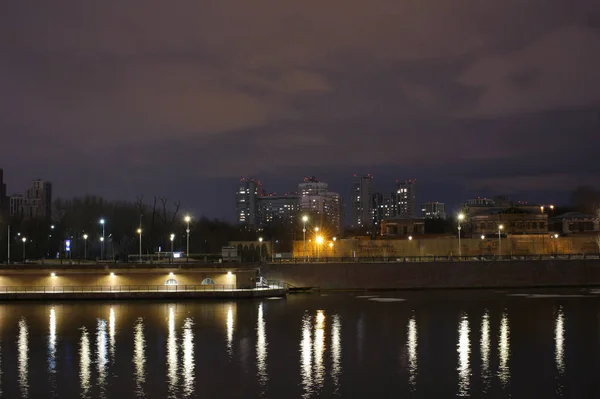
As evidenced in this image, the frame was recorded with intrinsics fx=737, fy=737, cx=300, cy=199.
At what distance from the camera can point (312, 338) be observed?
41.7m

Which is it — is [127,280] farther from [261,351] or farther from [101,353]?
[261,351]

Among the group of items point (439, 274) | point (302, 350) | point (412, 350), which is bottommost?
point (412, 350)

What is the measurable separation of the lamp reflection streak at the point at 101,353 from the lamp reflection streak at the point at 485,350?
1517 cm

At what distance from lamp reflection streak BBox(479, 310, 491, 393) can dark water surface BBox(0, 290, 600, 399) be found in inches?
3.0

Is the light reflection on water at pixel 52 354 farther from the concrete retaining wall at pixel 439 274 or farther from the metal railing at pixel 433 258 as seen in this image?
the metal railing at pixel 433 258

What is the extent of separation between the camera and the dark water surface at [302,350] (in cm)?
2905

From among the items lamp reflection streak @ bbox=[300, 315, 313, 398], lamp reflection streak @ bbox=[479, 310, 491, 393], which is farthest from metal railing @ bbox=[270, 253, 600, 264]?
lamp reflection streak @ bbox=[300, 315, 313, 398]

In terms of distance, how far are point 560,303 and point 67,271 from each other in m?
42.9

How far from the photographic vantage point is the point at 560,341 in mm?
40531

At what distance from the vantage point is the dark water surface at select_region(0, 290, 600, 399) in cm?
2905

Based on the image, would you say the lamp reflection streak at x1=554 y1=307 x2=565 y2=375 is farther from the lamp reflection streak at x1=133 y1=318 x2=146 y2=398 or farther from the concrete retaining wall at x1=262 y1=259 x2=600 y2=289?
the concrete retaining wall at x1=262 y1=259 x2=600 y2=289

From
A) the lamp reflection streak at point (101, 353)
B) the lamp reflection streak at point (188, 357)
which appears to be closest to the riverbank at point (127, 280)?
the lamp reflection streak at point (101, 353)

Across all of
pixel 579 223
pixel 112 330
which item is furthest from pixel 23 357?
pixel 579 223

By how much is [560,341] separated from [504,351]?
5.33 m
